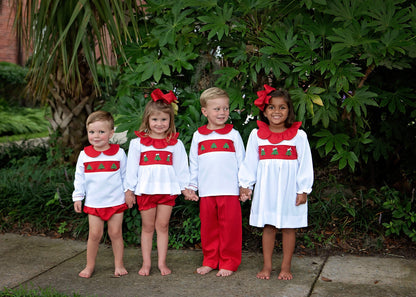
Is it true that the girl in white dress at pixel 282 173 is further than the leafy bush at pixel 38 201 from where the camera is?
No

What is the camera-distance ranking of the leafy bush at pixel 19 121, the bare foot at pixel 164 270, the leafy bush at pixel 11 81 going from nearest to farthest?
the bare foot at pixel 164 270 → the leafy bush at pixel 19 121 → the leafy bush at pixel 11 81

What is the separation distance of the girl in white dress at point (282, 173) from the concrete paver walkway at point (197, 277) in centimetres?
24

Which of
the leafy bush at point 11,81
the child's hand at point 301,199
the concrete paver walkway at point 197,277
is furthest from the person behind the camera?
the leafy bush at point 11,81

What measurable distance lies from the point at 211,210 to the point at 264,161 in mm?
576

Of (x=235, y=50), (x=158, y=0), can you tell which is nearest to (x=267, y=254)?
(x=235, y=50)

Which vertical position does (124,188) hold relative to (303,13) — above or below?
below

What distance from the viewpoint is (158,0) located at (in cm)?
414

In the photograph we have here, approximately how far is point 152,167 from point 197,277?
884 millimetres

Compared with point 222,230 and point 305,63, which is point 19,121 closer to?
point 222,230

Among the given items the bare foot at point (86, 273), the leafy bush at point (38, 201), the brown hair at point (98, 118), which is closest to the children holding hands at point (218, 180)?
the brown hair at point (98, 118)

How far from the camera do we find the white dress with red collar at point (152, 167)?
140 inches

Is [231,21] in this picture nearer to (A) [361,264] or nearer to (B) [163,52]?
(B) [163,52]

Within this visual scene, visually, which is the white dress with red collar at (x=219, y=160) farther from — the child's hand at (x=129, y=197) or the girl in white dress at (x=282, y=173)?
the child's hand at (x=129, y=197)

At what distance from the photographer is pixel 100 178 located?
352 centimetres
